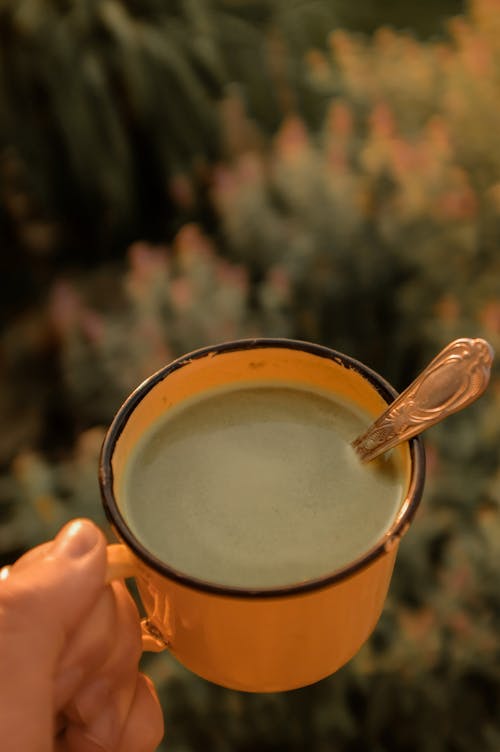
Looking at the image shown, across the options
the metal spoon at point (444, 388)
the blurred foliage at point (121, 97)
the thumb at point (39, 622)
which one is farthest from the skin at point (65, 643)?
the blurred foliage at point (121, 97)

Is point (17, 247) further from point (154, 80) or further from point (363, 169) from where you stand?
point (363, 169)

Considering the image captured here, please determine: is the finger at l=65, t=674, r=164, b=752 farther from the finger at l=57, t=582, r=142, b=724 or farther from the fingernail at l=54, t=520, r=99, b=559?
the fingernail at l=54, t=520, r=99, b=559

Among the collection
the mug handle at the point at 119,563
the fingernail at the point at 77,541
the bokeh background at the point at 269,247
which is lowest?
the bokeh background at the point at 269,247

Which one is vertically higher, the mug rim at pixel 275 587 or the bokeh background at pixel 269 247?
the mug rim at pixel 275 587

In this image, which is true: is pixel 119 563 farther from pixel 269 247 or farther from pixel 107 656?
pixel 269 247

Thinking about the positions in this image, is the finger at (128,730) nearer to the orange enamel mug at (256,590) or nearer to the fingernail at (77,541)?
the orange enamel mug at (256,590)

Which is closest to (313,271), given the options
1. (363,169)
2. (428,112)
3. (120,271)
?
(363,169)

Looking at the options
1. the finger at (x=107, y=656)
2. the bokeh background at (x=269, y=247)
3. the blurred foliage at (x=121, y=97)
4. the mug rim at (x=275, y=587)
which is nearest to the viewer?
the mug rim at (x=275, y=587)

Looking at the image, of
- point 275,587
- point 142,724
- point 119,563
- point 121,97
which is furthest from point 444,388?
point 121,97

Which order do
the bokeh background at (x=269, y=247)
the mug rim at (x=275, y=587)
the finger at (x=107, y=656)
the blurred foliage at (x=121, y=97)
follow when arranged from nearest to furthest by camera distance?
1. the mug rim at (x=275, y=587)
2. the finger at (x=107, y=656)
3. the bokeh background at (x=269, y=247)
4. the blurred foliage at (x=121, y=97)
